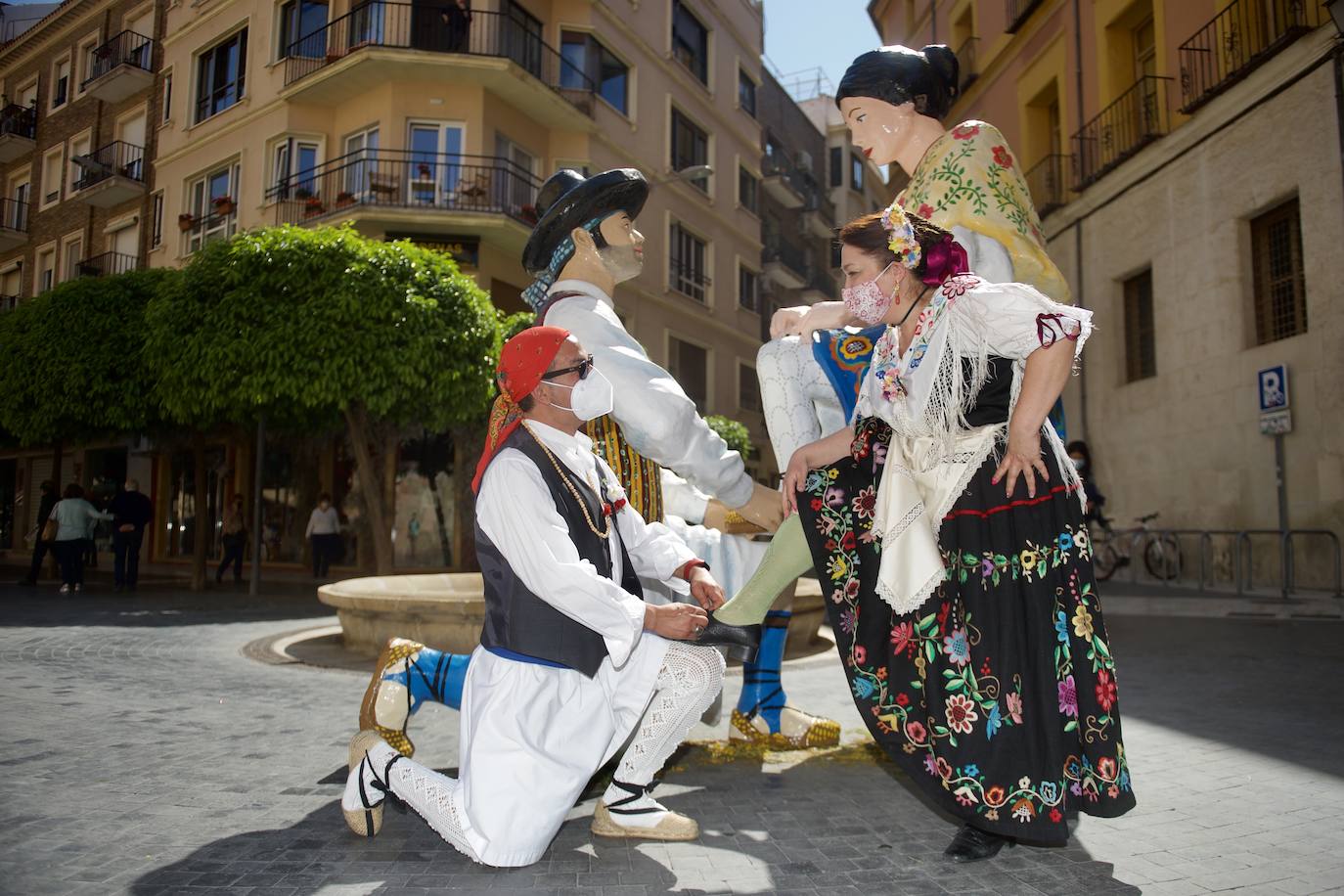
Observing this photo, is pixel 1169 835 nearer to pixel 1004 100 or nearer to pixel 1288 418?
pixel 1288 418

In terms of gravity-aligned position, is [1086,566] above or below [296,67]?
below

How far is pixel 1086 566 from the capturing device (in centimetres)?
254

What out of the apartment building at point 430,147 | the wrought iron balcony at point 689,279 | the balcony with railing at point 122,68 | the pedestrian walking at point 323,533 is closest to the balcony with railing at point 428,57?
the apartment building at point 430,147

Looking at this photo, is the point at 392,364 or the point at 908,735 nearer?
the point at 908,735

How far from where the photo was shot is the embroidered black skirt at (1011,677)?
2422 mm

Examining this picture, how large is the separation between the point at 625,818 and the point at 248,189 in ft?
71.1

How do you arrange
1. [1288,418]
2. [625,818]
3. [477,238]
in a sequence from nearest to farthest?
[625,818], [1288,418], [477,238]

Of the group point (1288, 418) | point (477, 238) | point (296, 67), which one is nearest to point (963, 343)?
point (1288, 418)

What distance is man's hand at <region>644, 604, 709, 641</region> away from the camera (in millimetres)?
2639

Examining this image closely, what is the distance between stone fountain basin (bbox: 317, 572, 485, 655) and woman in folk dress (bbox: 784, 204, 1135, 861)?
10.3 feet

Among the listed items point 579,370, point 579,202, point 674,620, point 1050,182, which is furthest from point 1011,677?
point 1050,182

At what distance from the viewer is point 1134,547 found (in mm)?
13672

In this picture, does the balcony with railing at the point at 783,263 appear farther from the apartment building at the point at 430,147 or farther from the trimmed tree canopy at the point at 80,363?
the trimmed tree canopy at the point at 80,363

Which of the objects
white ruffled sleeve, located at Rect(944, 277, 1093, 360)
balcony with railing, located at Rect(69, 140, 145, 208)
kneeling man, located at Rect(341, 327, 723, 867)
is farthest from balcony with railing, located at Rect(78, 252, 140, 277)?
white ruffled sleeve, located at Rect(944, 277, 1093, 360)
